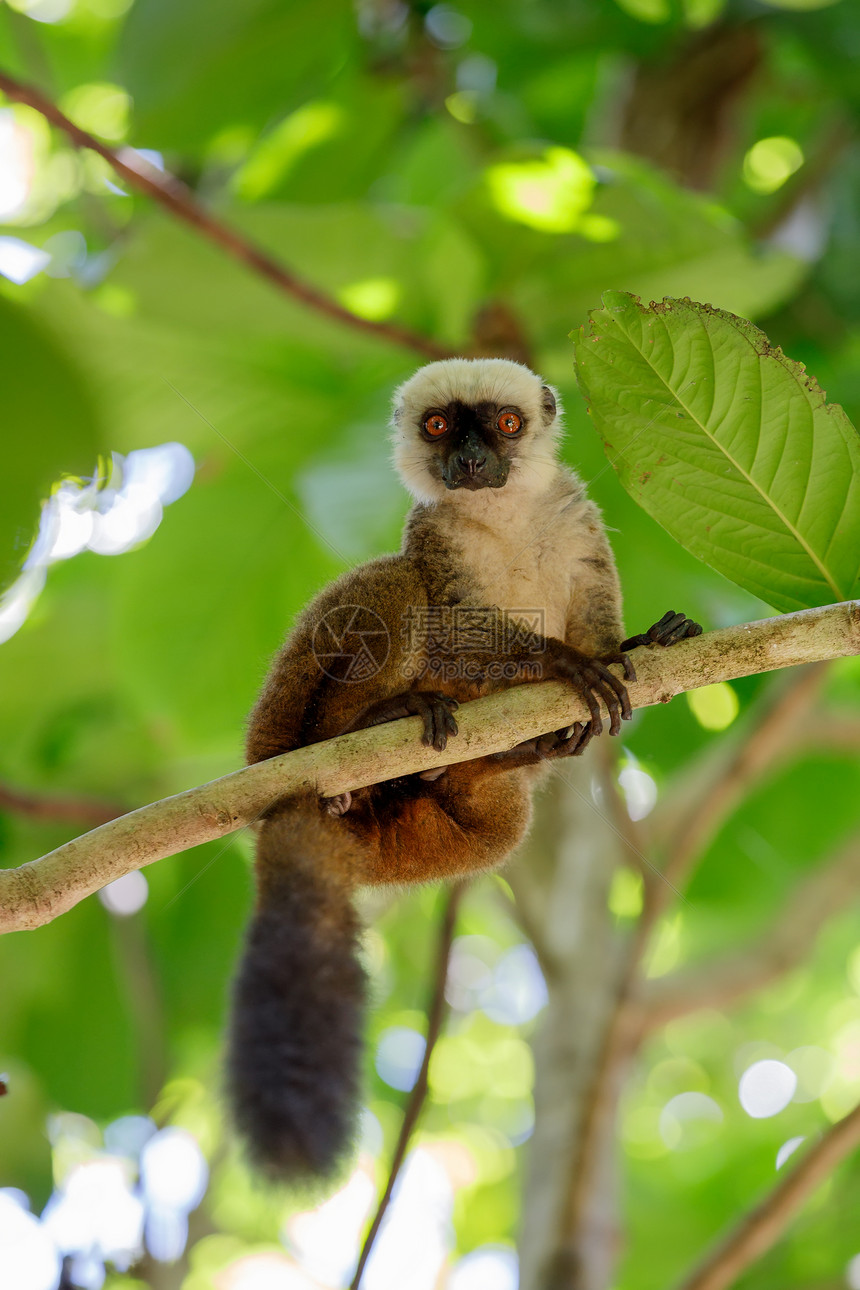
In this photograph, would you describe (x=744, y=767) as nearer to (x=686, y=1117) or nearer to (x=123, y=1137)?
(x=123, y=1137)

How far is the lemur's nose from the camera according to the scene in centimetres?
A: 279

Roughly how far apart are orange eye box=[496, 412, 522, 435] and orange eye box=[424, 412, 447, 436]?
0.15 metres

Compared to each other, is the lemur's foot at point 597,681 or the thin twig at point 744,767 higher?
the thin twig at point 744,767

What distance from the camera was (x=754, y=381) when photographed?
5.23 feet

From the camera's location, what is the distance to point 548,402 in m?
2.85

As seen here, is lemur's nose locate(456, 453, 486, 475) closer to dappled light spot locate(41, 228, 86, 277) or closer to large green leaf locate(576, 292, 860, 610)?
large green leaf locate(576, 292, 860, 610)

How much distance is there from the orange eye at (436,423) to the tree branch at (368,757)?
1.19 metres

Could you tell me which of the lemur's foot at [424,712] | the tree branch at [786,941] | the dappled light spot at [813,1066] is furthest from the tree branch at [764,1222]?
the dappled light spot at [813,1066]

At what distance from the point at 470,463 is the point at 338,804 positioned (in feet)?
3.35

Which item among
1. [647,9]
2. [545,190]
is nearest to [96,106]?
[647,9]

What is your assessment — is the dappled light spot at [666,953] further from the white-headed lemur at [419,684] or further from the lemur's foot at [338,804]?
the lemur's foot at [338,804]

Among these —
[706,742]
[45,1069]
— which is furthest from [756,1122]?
[45,1069]

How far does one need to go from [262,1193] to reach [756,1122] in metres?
5.23

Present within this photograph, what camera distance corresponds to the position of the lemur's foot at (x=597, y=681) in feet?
6.01
